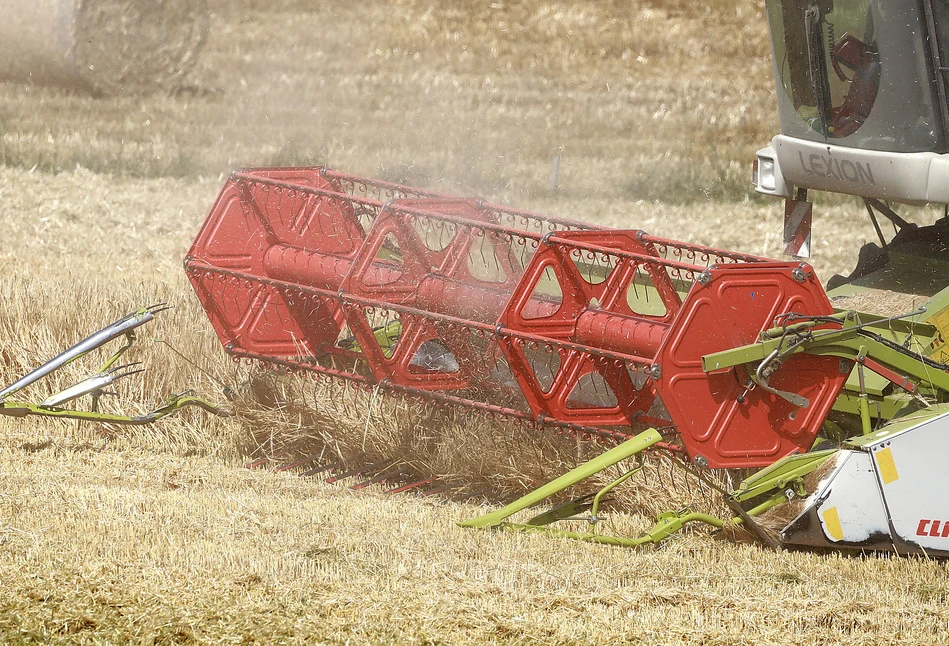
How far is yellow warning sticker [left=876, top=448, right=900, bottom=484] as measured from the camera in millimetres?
3850

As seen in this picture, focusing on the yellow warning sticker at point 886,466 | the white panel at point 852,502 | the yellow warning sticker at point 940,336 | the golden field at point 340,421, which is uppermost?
the yellow warning sticker at point 940,336

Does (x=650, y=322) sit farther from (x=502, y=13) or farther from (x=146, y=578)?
(x=502, y=13)

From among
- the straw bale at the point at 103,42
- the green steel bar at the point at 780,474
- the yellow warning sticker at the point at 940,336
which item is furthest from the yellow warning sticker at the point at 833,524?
the straw bale at the point at 103,42

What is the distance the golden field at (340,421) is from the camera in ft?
11.0

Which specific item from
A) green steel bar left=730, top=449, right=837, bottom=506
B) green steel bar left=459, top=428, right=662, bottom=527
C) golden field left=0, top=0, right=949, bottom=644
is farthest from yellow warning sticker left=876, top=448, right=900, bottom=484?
green steel bar left=459, top=428, right=662, bottom=527

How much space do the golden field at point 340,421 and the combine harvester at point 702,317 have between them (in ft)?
0.66

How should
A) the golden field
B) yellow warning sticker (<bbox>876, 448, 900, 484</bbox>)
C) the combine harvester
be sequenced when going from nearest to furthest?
the golden field < yellow warning sticker (<bbox>876, 448, 900, 484</bbox>) < the combine harvester

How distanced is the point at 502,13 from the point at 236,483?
10740 mm

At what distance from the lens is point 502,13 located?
1477 cm

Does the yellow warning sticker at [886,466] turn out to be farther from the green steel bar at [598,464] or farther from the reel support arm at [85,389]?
the reel support arm at [85,389]

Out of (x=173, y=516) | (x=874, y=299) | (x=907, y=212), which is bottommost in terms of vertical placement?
(x=907, y=212)

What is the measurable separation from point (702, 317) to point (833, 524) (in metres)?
0.73

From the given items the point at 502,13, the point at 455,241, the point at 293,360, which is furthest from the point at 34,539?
the point at 502,13

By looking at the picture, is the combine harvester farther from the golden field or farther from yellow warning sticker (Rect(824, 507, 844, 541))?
the golden field
